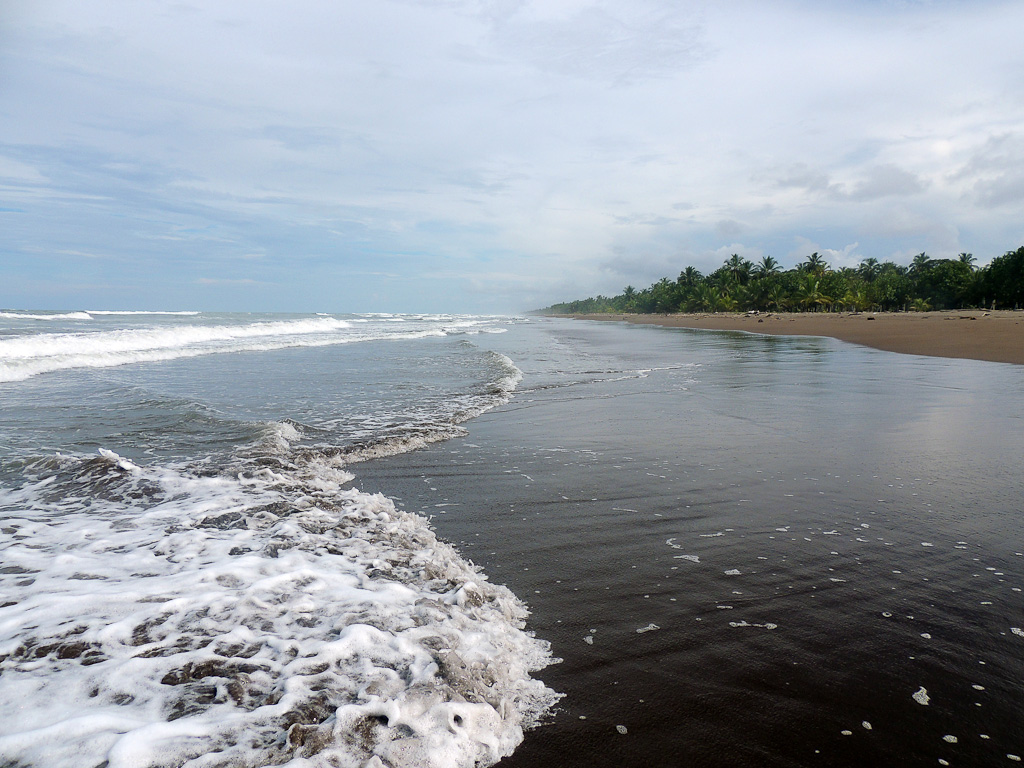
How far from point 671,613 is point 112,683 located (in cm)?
285

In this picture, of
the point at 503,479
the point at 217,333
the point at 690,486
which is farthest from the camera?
the point at 217,333

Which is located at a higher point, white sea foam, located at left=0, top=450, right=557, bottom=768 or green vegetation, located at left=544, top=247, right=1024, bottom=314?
green vegetation, located at left=544, top=247, right=1024, bottom=314

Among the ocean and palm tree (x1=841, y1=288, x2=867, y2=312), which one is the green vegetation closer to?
palm tree (x1=841, y1=288, x2=867, y2=312)

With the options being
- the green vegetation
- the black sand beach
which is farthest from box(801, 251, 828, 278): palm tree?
the black sand beach

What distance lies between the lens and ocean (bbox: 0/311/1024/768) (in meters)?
2.38

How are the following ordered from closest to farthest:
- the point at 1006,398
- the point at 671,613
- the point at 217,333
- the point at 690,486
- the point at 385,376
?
the point at 671,613 < the point at 690,486 < the point at 1006,398 < the point at 385,376 < the point at 217,333

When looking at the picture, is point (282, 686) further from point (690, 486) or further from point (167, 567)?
point (690, 486)

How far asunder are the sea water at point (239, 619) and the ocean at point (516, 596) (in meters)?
0.02

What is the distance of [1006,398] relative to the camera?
10359mm

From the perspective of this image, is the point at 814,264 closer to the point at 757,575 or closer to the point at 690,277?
the point at 690,277

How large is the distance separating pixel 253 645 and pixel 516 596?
4.95ft

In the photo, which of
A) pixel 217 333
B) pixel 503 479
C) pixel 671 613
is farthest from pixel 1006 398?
pixel 217 333

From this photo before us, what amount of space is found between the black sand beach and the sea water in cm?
36

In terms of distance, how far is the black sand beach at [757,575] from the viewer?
2432mm
